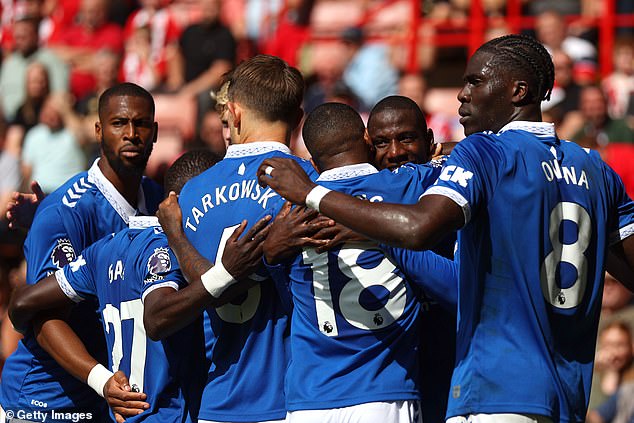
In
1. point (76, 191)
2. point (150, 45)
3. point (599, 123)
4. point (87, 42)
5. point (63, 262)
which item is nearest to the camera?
point (63, 262)

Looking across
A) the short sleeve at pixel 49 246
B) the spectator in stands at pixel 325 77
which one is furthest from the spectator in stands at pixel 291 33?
the short sleeve at pixel 49 246

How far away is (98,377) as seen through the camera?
17.7 feet

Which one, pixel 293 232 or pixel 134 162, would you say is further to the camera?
pixel 134 162

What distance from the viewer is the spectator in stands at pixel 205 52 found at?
13.7 metres

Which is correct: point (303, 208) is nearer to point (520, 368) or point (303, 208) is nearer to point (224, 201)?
point (224, 201)

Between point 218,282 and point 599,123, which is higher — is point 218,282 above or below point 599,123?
above

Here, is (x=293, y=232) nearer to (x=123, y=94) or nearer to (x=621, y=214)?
(x=621, y=214)

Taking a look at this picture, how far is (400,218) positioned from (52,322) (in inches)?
92.7

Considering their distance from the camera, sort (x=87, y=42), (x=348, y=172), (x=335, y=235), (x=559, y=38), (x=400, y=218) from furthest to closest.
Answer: (x=87, y=42) < (x=559, y=38) < (x=348, y=172) < (x=335, y=235) < (x=400, y=218)

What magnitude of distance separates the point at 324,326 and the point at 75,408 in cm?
192

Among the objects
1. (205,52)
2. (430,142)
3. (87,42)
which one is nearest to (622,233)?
(430,142)

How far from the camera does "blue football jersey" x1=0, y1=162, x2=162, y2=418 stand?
589cm

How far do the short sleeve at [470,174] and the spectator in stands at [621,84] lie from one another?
27.3 ft

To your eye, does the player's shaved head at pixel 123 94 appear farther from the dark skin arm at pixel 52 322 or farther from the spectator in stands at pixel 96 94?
the spectator in stands at pixel 96 94
